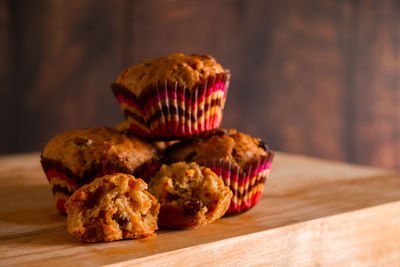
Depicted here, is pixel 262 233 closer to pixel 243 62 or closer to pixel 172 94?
pixel 172 94

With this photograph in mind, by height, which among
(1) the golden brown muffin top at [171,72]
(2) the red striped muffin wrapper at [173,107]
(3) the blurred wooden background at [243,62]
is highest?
(1) the golden brown muffin top at [171,72]

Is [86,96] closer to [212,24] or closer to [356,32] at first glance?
[212,24]

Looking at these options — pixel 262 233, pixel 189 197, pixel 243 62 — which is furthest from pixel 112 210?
pixel 243 62

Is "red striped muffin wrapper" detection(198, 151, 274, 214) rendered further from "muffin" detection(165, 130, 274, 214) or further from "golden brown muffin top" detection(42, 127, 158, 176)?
"golden brown muffin top" detection(42, 127, 158, 176)

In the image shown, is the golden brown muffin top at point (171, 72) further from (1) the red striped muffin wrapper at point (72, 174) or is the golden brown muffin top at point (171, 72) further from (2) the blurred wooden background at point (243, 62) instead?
(2) the blurred wooden background at point (243, 62)

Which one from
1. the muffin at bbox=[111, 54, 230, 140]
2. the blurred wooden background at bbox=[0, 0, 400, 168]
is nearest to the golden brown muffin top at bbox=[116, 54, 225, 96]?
the muffin at bbox=[111, 54, 230, 140]

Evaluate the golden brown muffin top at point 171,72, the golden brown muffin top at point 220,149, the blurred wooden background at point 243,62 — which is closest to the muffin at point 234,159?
the golden brown muffin top at point 220,149
